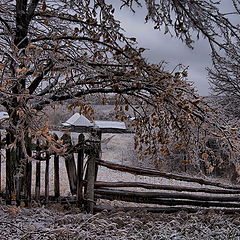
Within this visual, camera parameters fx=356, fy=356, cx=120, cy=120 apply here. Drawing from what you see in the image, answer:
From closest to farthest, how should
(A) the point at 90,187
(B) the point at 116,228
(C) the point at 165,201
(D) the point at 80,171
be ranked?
1. (B) the point at 116,228
2. (A) the point at 90,187
3. (D) the point at 80,171
4. (C) the point at 165,201

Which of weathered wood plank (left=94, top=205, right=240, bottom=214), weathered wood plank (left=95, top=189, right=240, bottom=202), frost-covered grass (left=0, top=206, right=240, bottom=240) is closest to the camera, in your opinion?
frost-covered grass (left=0, top=206, right=240, bottom=240)

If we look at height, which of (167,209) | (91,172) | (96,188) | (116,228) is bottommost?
(167,209)

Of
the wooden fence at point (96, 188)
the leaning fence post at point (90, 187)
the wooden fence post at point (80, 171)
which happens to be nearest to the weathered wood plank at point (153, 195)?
the wooden fence at point (96, 188)

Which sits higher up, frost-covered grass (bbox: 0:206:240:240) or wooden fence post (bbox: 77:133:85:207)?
wooden fence post (bbox: 77:133:85:207)

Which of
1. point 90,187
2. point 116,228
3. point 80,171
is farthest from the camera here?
point 80,171

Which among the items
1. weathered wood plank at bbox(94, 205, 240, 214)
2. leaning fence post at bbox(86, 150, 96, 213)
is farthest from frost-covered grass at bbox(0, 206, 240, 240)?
leaning fence post at bbox(86, 150, 96, 213)

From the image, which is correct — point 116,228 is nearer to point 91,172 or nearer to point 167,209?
point 91,172

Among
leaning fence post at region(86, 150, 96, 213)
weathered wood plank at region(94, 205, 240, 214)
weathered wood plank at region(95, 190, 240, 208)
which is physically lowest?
weathered wood plank at region(94, 205, 240, 214)

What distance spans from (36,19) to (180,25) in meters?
2.35

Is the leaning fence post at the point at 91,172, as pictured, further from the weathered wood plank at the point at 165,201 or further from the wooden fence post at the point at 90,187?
the weathered wood plank at the point at 165,201

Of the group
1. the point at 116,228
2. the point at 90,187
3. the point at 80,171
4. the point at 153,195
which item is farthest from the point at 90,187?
the point at 116,228

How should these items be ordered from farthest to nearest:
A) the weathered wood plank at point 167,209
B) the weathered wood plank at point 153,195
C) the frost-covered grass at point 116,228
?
the weathered wood plank at point 153,195 < the weathered wood plank at point 167,209 < the frost-covered grass at point 116,228

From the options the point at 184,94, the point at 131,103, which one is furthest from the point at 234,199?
the point at 131,103

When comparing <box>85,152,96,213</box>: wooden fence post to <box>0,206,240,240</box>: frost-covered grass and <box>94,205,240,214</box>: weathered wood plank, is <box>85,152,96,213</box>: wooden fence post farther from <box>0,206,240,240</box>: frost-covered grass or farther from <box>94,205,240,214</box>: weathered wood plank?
<box>0,206,240,240</box>: frost-covered grass
